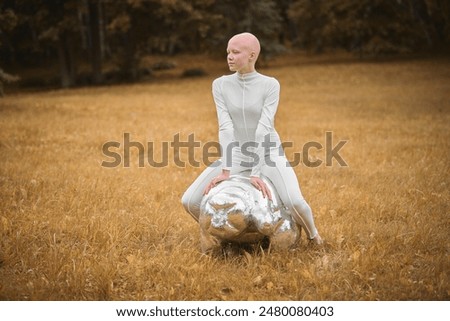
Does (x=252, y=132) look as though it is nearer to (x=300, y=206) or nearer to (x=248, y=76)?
(x=248, y=76)

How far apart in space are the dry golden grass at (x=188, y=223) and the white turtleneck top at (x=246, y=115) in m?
0.98

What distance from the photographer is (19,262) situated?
454cm

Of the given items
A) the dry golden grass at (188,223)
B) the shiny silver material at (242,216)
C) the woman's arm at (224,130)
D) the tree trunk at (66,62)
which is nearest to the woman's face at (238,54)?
the woman's arm at (224,130)

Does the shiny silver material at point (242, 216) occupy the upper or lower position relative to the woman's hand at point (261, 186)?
lower

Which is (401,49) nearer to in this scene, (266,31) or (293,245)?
(266,31)

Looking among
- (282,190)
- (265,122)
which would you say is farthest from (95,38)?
(282,190)

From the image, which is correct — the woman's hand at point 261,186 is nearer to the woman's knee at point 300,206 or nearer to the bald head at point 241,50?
the woman's knee at point 300,206

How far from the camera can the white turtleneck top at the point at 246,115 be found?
430 centimetres

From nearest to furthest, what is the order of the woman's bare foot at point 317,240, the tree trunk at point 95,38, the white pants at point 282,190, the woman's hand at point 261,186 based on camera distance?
the woman's hand at point 261,186, the white pants at point 282,190, the woman's bare foot at point 317,240, the tree trunk at point 95,38

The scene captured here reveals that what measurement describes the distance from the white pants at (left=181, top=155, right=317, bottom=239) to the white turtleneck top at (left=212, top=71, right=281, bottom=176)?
160 millimetres

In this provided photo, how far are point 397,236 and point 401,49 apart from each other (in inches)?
1324

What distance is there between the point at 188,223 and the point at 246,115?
1925 mm

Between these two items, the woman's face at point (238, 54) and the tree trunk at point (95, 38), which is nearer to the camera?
the woman's face at point (238, 54)

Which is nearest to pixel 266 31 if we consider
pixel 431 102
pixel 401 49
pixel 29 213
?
pixel 401 49
